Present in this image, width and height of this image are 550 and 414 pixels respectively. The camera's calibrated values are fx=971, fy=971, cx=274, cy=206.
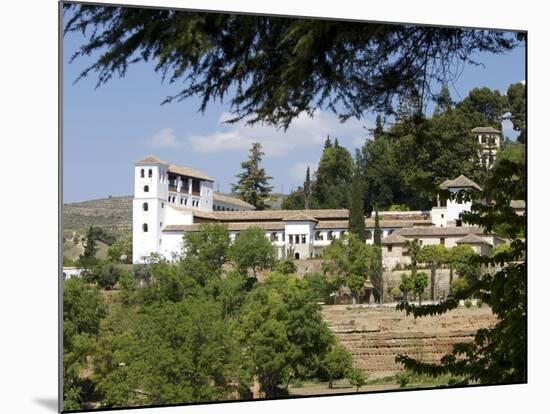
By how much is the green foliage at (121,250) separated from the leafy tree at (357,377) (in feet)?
6.14

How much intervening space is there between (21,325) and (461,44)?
3650 millimetres

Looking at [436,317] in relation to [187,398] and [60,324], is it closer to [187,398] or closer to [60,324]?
[187,398]

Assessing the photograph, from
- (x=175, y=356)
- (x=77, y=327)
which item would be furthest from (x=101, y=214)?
(x=175, y=356)

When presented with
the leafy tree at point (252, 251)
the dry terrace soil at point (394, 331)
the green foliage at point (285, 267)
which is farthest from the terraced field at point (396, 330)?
the leafy tree at point (252, 251)

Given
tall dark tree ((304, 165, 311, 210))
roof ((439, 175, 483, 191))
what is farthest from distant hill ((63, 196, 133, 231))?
roof ((439, 175, 483, 191))

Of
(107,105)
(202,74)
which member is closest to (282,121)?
(202,74)

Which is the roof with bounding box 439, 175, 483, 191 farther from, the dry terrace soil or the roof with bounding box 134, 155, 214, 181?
the roof with bounding box 134, 155, 214, 181

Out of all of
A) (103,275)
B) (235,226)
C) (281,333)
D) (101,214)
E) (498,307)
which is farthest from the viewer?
(281,333)

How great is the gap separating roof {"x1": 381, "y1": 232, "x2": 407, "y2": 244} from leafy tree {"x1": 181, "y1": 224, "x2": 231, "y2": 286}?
1271 millimetres

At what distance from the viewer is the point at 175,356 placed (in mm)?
7727

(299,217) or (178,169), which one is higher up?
(178,169)

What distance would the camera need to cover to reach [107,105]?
261 inches

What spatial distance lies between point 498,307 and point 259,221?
2039 millimetres

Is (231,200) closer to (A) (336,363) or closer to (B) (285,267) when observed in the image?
(B) (285,267)
